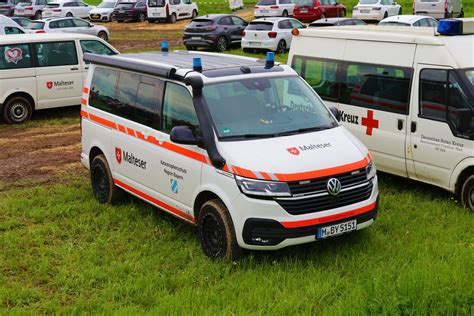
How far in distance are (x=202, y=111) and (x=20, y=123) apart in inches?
361

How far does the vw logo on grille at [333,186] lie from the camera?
6.40 metres

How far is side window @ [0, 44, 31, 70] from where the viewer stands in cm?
1424

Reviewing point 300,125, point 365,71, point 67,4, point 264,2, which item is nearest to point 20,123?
point 365,71

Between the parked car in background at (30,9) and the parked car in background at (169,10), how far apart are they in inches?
299

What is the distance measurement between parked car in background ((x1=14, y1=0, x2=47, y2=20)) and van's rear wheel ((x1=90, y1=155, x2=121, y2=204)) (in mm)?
35150

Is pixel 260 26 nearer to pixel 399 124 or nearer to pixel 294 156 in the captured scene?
pixel 399 124

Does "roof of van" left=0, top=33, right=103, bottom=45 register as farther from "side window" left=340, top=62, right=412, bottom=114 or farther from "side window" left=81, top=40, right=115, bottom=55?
"side window" left=340, top=62, right=412, bottom=114

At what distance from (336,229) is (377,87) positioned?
3.51m

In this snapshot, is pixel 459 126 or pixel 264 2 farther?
pixel 264 2

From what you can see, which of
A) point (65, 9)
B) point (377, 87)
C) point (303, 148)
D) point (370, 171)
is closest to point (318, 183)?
point (303, 148)

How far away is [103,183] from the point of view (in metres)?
9.06

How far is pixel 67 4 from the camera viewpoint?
41688mm

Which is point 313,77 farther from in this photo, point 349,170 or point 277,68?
point 349,170

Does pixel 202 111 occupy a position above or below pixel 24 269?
above
